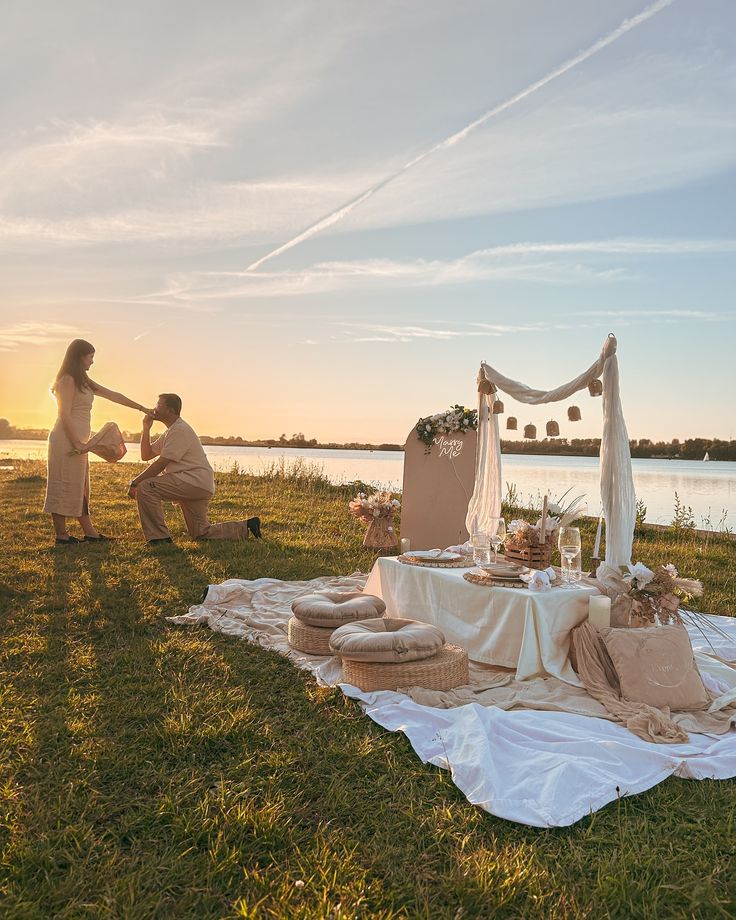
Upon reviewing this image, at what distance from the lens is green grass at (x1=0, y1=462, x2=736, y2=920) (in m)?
2.51

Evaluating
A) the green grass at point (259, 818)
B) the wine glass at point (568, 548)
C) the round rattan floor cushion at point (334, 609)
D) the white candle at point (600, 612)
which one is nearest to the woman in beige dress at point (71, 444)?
the green grass at point (259, 818)

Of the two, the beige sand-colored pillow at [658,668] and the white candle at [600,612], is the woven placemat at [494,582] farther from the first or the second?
the beige sand-colored pillow at [658,668]

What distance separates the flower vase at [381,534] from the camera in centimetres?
920

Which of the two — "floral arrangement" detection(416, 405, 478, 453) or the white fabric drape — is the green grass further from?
"floral arrangement" detection(416, 405, 478, 453)

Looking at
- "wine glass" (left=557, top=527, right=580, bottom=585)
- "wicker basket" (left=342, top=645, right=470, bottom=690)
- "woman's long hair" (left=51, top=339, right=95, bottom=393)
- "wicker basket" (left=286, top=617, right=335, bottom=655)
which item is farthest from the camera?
"woman's long hair" (left=51, top=339, right=95, bottom=393)

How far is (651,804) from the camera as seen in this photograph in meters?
3.19

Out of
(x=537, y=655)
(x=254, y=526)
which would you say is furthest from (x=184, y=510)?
(x=537, y=655)

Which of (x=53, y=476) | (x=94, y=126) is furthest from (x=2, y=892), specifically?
(x=94, y=126)

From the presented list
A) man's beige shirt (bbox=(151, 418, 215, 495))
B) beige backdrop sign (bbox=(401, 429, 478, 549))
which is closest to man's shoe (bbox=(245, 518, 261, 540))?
man's beige shirt (bbox=(151, 418, 215, 495))

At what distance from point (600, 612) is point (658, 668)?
0.50 m

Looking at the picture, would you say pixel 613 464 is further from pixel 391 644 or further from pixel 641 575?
pixel 391 644

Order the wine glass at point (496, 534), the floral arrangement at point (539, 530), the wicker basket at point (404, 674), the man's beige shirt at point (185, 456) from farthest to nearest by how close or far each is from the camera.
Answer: the man's beige shirt at point (185, 456), the wine glass at point (496, 534), the floral arrangement at point (539, 530), the wicker basket at point (404, 674)

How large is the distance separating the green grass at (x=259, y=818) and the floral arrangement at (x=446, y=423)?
4069 mm

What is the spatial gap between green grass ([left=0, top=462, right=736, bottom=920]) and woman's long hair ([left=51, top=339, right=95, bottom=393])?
4678mm
